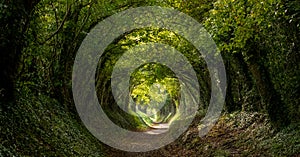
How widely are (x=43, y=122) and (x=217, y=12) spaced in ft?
19.8

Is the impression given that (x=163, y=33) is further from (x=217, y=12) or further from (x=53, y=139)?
(x=53, y=139)

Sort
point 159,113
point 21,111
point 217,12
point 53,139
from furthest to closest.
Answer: point 159,113 → point 217,12 → point 53,139 → point 21,111

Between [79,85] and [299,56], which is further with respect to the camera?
[79,85]

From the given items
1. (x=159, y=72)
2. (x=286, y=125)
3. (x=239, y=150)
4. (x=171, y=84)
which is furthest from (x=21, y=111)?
(x=171, y=84)

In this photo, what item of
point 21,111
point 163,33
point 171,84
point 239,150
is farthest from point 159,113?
point 21,111

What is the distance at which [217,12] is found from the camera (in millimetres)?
10477

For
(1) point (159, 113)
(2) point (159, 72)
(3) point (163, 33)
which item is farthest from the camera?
(1) point (159, 113)

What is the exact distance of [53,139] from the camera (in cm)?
954

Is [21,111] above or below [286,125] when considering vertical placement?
below

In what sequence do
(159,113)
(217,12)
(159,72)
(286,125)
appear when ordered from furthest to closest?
(159,113), (159,72), (286,125), (217,12)

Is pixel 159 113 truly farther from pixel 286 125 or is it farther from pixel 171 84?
pixel 286 125

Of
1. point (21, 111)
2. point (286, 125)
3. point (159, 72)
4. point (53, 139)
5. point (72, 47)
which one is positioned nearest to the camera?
point (21, 111)

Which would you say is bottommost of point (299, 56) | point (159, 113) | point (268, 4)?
point (159, 113)

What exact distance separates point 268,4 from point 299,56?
3.16m
